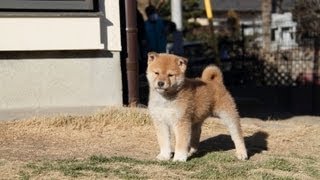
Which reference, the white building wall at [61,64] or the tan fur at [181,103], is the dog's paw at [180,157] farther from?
the white building wall at [61,64]

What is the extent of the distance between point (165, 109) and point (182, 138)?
12.6 inches

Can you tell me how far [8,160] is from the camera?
6.16 m

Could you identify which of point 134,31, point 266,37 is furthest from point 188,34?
point 134,31

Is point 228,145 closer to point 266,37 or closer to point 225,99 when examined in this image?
point 225,99

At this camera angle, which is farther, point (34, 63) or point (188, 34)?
point (188, 34)

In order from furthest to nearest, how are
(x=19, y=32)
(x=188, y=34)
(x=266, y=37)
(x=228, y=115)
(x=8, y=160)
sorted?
(x=188, y=34)
(x=266, y=37)
(x=19, y=32)
(x=228, y=115)
(x=8, y=160)

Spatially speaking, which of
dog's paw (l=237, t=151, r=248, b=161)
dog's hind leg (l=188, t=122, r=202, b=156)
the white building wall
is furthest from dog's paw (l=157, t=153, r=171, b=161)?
the white building wall

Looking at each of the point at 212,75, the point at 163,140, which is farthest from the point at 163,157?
the point at 212,75

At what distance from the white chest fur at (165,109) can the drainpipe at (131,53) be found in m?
2.52

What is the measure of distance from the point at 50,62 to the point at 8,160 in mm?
2551

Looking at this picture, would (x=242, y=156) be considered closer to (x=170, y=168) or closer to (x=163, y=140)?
(x=163, y=140)

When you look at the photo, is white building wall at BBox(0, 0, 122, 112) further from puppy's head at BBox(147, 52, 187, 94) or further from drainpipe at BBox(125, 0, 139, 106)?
puppy's head at BBox(147, 52, 187, 94)

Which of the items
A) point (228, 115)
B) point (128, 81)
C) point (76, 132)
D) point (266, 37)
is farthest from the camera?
point (266, 37)

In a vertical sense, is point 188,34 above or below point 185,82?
below
